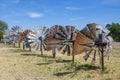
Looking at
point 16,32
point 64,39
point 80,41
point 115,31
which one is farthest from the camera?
point 115,31

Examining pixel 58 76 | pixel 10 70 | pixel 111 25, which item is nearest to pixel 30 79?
pixel 58 76

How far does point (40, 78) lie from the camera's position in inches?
673

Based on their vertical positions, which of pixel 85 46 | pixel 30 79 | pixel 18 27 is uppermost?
pixel 18 27

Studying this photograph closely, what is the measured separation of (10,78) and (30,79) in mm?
1155

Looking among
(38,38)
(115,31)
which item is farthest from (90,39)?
(115,31)

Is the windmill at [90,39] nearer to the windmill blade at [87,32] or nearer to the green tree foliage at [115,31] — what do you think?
the windmill blade at [87,32]

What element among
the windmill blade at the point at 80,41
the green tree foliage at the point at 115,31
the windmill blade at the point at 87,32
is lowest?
the windmill blade at the point at 80,41

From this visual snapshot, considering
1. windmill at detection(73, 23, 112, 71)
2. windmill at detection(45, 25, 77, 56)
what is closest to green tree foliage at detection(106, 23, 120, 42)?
windmill at detection(45, 25, 77, 56)

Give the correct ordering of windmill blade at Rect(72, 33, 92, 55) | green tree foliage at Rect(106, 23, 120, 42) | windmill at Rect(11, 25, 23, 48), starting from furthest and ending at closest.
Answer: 1. green tree foliage at Rect(106, 23, 120, 42)
2. windmill at Rect(11, 25, 23, 48)
3. windmill blade at Rect(72, 33, 92, 55)

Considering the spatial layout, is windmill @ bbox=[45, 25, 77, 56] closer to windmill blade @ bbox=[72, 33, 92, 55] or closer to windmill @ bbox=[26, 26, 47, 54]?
windmill blade @ bbox=[72, 33, 92, 55]

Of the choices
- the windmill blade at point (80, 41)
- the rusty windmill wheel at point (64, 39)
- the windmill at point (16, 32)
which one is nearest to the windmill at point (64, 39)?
the rusty windmill wheel at point (64, 39)

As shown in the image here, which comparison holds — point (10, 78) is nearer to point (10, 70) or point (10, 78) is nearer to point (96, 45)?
point (10, 70)

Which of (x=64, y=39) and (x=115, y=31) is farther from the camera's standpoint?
(x=115, y=31)

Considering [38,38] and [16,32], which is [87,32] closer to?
[38,38]
